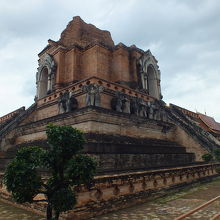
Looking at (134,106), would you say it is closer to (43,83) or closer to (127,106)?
(127,106)

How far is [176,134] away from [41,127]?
985cm

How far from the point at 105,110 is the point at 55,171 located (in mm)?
6787

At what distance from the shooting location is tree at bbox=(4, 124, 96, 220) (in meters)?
4.34

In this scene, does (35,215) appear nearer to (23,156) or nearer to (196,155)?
(23,156)

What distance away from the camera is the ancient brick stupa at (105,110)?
10625mm

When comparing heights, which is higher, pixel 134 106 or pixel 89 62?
pixel 89 62

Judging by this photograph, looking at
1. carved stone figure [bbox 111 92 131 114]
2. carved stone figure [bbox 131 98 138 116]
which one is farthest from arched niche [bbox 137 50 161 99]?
carved stone figure [bbox 111 92 131 114]

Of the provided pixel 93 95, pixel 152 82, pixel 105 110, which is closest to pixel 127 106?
pixel 93 95

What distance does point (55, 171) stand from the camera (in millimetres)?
4844

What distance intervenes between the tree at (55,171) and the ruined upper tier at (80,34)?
16179 mm

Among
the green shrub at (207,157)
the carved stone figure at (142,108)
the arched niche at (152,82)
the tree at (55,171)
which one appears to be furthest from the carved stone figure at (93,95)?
the arched niche at (152,82)

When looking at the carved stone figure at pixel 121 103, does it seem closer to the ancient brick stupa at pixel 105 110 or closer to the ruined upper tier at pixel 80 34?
the ancient brick stupa at pixel 105 110

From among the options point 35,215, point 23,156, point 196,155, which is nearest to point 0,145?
point 35,215

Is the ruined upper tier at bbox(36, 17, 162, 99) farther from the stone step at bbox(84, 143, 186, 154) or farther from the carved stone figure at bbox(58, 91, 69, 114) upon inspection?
the stone step at bbox(84, 143, 186, 154)
